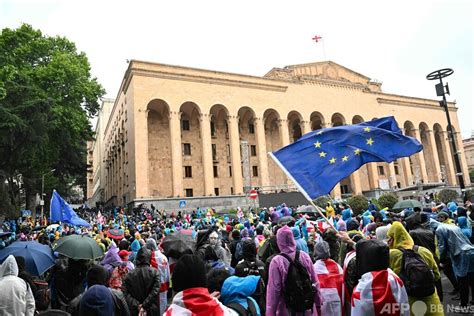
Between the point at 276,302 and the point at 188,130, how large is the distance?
33081 millimetres

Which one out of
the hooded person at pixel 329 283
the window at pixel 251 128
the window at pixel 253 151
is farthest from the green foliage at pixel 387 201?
the hooded person at pixel 329 283

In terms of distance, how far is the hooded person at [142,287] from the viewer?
4324mm

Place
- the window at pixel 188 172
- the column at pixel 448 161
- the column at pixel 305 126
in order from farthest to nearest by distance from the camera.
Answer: the column at pixel 448 161 < the column at pixel 305 126 < the window at pixel 188 172

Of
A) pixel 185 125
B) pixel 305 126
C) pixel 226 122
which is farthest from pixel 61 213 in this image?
pixel 305 126

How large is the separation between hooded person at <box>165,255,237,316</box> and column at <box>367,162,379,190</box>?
4293 cm

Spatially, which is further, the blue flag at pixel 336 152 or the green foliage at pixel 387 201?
the green foliage at pixel 387 201

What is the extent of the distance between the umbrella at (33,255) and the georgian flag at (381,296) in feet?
14.0

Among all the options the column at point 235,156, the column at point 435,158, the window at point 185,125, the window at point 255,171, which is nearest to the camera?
the column at point 235,156

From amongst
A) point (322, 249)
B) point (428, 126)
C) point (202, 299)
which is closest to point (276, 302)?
point (322, 249)

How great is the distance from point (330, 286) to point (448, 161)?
55285mm

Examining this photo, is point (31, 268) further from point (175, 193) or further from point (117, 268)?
point (175, 193)

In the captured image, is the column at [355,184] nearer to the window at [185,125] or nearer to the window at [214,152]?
the window at [214,152]

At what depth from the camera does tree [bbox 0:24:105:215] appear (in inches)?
875

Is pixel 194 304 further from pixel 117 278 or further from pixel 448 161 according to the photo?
pixel 448 161
